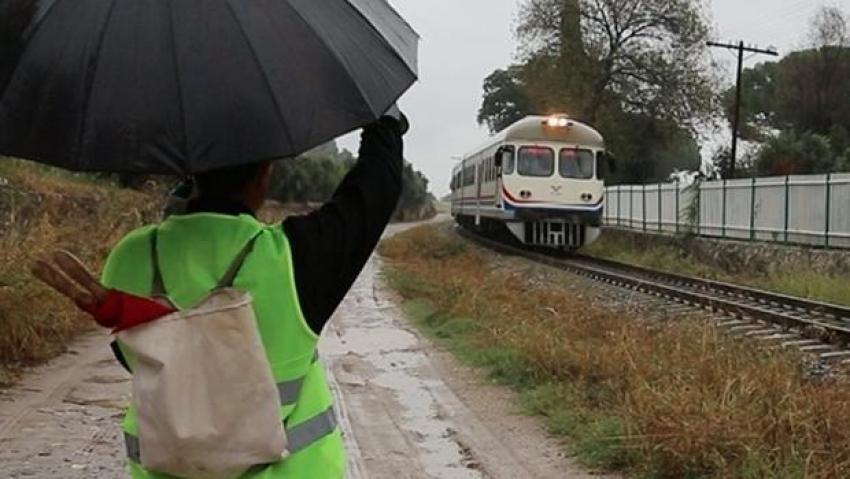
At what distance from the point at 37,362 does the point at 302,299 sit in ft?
25.6

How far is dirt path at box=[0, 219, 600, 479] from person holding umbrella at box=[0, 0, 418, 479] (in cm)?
393

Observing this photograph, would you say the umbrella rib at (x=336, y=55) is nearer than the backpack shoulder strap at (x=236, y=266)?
No

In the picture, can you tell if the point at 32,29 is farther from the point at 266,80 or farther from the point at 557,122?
the point at 557,122

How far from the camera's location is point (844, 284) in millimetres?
18266

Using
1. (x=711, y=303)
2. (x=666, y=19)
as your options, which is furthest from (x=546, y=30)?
(x=711, y=303)

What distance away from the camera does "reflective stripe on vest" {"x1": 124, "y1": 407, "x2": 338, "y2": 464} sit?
216cm

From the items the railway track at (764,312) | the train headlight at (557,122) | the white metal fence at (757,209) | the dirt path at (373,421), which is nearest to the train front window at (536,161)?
the train headlight at (557,122)

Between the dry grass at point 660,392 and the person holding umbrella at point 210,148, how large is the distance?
11.9 feet

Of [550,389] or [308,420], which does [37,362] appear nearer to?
[550,389]

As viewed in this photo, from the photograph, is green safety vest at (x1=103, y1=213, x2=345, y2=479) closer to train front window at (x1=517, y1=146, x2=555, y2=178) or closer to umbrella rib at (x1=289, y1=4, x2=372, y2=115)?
umbrella rib at (x1=289, y1=4, x2=372, y2=115)

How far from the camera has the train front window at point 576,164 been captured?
85.9 feet

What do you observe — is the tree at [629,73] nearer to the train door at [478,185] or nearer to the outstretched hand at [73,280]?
the train door at [478,185]

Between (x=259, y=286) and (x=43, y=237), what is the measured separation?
10296mm

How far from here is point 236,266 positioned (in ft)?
6.94
